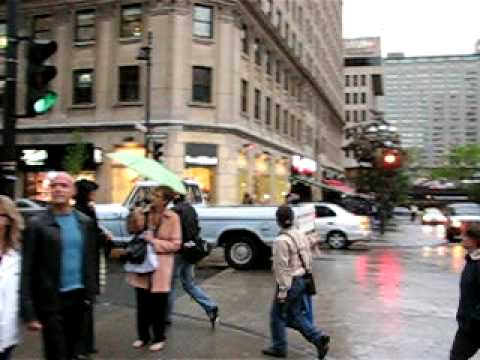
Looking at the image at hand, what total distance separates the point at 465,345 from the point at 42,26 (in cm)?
3340

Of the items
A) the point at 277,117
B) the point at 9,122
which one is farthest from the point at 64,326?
the point at 277,117

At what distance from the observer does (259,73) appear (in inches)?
1515

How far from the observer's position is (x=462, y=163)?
10375 cm

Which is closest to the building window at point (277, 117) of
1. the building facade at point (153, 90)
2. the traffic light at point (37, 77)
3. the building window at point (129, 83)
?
the building facade at point (153, 90)

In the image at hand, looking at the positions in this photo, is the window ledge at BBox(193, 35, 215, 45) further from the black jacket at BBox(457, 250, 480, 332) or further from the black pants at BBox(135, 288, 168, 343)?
the black jacket at BBox(457, 250, 480, 332)

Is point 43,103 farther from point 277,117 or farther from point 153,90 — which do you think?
point 277,117

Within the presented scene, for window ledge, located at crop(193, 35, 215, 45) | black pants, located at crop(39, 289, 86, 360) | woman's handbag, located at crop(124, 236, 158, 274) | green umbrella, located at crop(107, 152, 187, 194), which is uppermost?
window ledge, located at crop(193, 35, 215, 45)

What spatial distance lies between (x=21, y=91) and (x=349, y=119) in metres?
124

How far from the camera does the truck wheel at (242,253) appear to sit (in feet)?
50.8

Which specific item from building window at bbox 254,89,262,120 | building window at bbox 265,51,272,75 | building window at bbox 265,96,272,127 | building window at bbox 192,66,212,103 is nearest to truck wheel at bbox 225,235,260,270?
building window at bbox 192,66,212,103

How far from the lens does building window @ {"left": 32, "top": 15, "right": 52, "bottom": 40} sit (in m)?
34.5

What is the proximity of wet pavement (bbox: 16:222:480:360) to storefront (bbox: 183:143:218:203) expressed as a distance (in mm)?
15976

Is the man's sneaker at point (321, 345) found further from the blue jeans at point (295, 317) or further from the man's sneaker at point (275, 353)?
the man's sneaker at point (275, 353)

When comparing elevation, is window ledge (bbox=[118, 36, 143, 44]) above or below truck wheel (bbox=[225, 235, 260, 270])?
above
